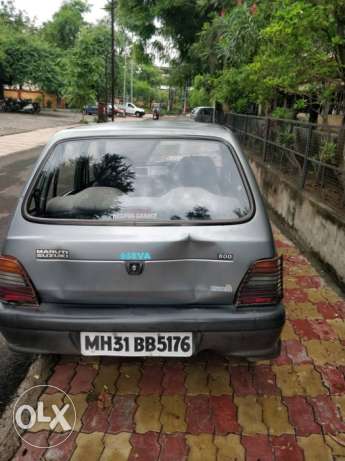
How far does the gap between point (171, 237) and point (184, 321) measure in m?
0.47

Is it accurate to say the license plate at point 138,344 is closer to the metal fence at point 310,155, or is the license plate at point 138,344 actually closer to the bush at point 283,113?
the metal fence at point 310,155

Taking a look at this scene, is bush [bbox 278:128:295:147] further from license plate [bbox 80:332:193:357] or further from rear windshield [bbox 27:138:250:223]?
license plate [bbox 80:332:193:357]

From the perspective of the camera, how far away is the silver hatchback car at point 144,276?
2314mm

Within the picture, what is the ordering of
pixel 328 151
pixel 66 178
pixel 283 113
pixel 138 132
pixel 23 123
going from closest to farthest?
pixel 138 132 → pixel 66 178 → pixel 328 151 → pixel 283 113 → pixel 23 123

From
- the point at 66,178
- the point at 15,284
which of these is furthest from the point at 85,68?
the point at 15,284

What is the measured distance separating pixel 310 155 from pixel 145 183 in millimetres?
4427

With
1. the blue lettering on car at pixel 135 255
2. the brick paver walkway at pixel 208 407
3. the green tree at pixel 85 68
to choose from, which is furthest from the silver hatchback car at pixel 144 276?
the green tree at pixel 85 68

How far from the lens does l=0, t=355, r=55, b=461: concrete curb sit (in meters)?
2.32

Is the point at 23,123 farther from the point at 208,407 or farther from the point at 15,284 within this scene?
the point at 208,407

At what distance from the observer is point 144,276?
7.63ft

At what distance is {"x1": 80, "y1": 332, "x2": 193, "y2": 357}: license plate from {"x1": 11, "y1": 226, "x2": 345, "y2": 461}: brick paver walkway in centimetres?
45

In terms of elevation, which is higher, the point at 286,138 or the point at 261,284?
the point at 286,138

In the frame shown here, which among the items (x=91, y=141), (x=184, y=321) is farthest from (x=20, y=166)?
(x=184, y=321)

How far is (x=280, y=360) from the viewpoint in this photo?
10.3 ft
